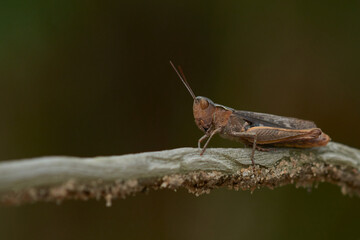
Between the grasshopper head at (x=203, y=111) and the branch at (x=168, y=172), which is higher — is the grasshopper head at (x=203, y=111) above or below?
above

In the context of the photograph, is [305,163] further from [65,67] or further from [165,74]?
[65,67]

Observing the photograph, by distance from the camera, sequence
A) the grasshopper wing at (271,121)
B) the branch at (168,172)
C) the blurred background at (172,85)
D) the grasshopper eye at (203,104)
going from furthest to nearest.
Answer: the blurred background at (172,85), the grasshopper wing at (271,121), the grasshopper eye at (203,104), the branch at (168,172)

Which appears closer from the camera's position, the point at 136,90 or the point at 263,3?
the point at 136,90

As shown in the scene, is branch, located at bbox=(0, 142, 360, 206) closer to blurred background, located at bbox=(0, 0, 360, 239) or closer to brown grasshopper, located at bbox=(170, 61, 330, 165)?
brown grasshopper, located at bbox=(170, 61, 330, 165)

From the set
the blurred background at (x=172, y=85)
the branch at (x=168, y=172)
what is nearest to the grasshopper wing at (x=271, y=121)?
the branch at (x=168, y=172)

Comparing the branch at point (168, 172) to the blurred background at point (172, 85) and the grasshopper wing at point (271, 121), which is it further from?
the blurred background at point (172, 85)

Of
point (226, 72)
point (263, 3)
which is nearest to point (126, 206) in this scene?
point (226, 72)

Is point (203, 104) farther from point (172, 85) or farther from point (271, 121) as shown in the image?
point (172, 85)

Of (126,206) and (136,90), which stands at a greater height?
(136,90)
